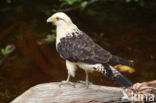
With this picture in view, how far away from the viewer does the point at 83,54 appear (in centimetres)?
552

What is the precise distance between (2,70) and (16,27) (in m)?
2.54

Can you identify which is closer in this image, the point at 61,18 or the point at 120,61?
the point at 120,61

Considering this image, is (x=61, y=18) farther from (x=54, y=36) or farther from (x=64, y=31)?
(x=54, y=36)

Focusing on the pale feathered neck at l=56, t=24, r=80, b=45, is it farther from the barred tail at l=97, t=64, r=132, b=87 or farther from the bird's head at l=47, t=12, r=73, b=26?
the barred tail at l=97, t=64, r=132, b=87

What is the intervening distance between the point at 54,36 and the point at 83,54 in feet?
9.61

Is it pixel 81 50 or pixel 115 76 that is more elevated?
pixel 81 50


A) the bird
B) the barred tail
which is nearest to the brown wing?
the bird

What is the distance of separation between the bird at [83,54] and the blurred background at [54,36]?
179 cm

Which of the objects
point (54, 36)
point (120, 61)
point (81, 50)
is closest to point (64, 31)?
point (81, 50)

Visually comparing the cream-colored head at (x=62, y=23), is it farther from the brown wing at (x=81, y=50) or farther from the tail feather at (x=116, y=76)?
the tail feather at (x=116, y=76)

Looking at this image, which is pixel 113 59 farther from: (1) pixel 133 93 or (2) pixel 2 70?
(2) pixel 2 70

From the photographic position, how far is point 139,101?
17.3ft

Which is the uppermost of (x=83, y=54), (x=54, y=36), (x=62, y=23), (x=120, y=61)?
Result: (x=62, y=23)

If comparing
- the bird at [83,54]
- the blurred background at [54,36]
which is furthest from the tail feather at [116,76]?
the blurred background at [54,36]
